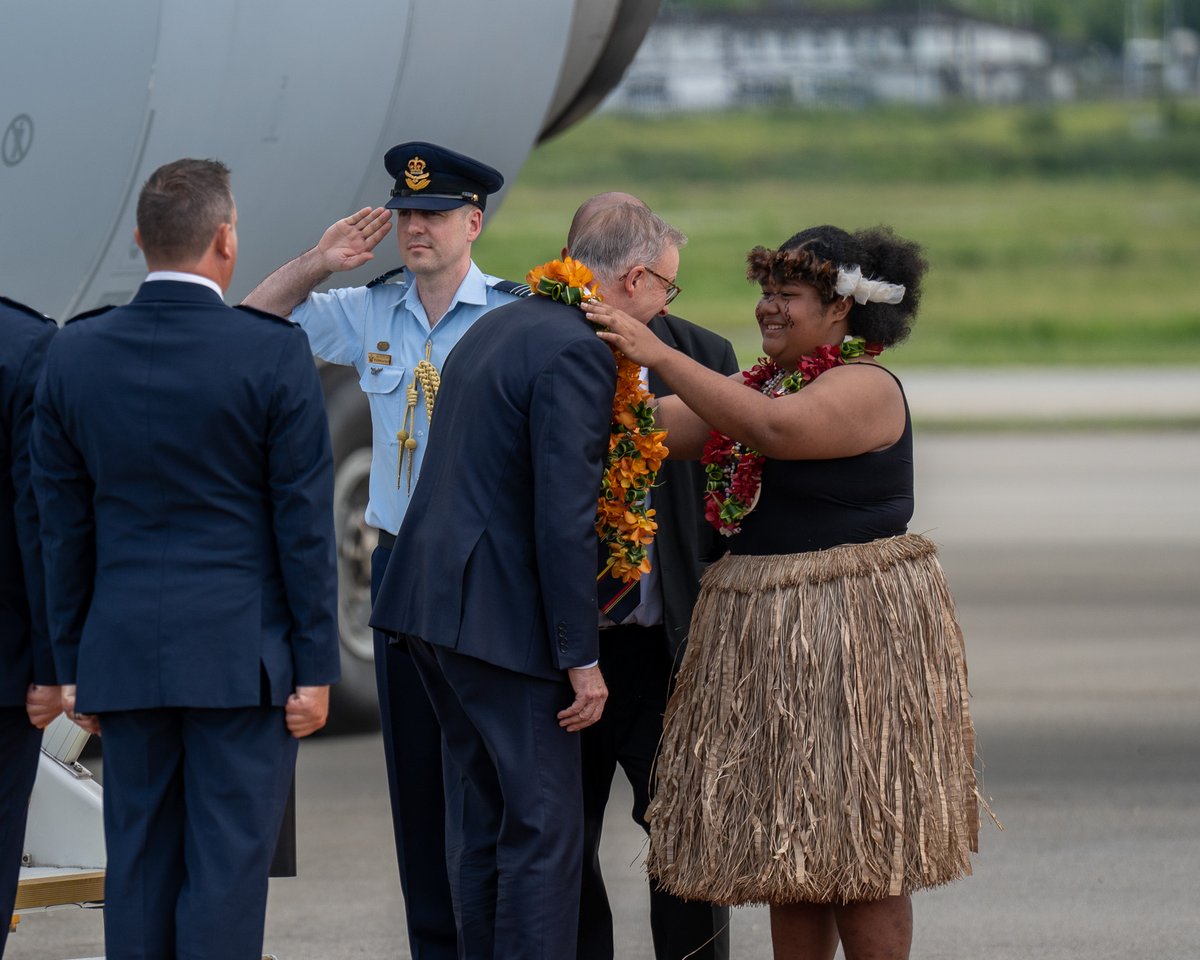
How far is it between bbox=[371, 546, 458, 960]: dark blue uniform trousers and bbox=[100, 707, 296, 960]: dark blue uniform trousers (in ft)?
2.11

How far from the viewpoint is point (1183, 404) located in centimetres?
2053

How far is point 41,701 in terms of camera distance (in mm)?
3814

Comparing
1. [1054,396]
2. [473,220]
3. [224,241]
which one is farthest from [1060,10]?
[224,241]

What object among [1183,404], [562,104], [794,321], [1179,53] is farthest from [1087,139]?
[794,321]

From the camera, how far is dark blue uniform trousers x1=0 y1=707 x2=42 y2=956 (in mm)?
3867

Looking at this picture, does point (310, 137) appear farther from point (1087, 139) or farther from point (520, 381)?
point (1087, 139)

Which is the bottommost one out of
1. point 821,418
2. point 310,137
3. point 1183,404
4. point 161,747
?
point 1183,404

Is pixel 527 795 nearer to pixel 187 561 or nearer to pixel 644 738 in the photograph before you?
pixel 644 738

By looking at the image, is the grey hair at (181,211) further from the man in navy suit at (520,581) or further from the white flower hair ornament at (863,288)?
the white flower hair ornament at (863,288)

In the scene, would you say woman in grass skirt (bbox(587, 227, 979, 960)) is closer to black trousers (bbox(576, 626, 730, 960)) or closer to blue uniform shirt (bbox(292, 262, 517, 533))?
black trousers (bbox(576, 626, 730, 960))

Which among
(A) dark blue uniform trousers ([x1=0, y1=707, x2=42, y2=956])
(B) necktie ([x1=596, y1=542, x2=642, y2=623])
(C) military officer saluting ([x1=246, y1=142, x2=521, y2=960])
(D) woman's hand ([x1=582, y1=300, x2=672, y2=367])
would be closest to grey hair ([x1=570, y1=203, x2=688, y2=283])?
(D) woman's hand ([x1=582, y1=300, x2=672, y2=367])

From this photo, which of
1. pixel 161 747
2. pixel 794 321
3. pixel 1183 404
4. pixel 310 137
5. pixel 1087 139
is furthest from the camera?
pixel 1087 139

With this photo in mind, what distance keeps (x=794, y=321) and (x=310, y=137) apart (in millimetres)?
2118

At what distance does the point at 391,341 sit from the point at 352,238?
23 cm
